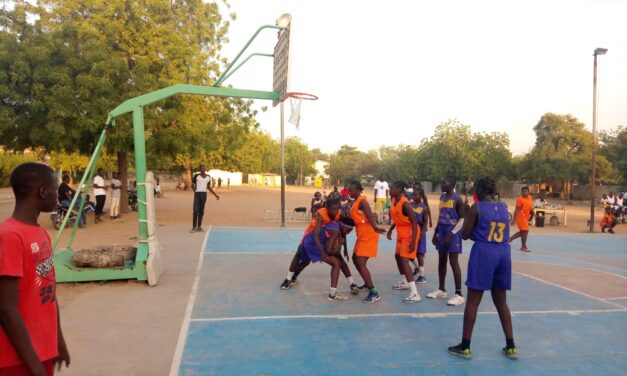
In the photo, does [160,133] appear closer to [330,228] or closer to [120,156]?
[120,156]

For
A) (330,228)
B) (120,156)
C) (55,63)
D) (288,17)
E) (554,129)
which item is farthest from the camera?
(554,129)

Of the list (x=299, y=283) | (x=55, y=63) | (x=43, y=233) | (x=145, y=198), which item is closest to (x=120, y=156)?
(x=55, y=63)

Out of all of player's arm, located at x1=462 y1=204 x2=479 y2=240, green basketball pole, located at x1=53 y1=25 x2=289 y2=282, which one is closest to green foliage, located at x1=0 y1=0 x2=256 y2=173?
green basketball pole, located at x1=53 y1=25 x2=289 y2=282

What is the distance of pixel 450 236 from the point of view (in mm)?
6871

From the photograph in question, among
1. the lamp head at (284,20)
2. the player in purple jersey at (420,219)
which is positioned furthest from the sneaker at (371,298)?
the lamp head at (284,20)

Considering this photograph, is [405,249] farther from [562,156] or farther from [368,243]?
[562,156]

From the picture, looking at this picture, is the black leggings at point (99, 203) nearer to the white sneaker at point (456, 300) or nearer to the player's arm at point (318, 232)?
the player's arm at point (318, 232)

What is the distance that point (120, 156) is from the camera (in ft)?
59.2

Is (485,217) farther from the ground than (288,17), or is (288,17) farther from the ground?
(288,17)

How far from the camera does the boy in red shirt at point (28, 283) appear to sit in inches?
85.9

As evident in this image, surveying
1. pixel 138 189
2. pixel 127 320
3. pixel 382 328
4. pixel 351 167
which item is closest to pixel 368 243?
pixel 382 328

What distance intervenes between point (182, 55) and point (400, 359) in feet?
50.1

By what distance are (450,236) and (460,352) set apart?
2.35 meters

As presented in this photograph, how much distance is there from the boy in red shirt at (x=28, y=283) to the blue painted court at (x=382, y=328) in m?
2.07
